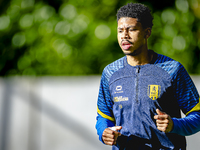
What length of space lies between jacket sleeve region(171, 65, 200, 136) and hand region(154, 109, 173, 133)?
105mm

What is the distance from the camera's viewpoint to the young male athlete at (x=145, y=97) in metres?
1.51

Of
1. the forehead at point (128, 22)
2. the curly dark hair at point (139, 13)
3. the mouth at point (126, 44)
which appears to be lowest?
the mouth at point (126, 44)

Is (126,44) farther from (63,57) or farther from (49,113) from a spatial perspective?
(63,57)

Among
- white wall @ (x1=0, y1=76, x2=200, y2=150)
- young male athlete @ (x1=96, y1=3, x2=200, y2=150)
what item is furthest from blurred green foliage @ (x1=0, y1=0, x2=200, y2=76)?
young male athlete @ (x1=96, y1=3, x2=200, y2=150)

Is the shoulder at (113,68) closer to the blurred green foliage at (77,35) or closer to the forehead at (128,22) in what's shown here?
the forehead at (128,22)

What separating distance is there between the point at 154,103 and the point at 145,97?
0.06 m

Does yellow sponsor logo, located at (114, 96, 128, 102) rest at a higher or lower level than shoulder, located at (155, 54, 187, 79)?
lower

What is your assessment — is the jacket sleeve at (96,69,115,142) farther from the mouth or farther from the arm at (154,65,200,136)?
the arm at (154,65,200,136)

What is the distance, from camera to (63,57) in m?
5.26

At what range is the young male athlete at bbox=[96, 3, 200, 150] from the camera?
59.5 inches

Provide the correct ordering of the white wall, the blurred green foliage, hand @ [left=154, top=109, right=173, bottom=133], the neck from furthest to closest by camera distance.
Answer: the blurred green foliage
the white wall
the neck
hand @ [left=154, top=109, right=173, bottom=133]

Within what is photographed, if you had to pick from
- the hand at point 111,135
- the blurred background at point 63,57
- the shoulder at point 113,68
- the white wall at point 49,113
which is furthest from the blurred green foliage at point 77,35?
the hand at point 111,135

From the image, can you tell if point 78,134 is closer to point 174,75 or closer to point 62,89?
point 62,89

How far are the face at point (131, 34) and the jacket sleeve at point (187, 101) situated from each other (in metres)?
0.30
